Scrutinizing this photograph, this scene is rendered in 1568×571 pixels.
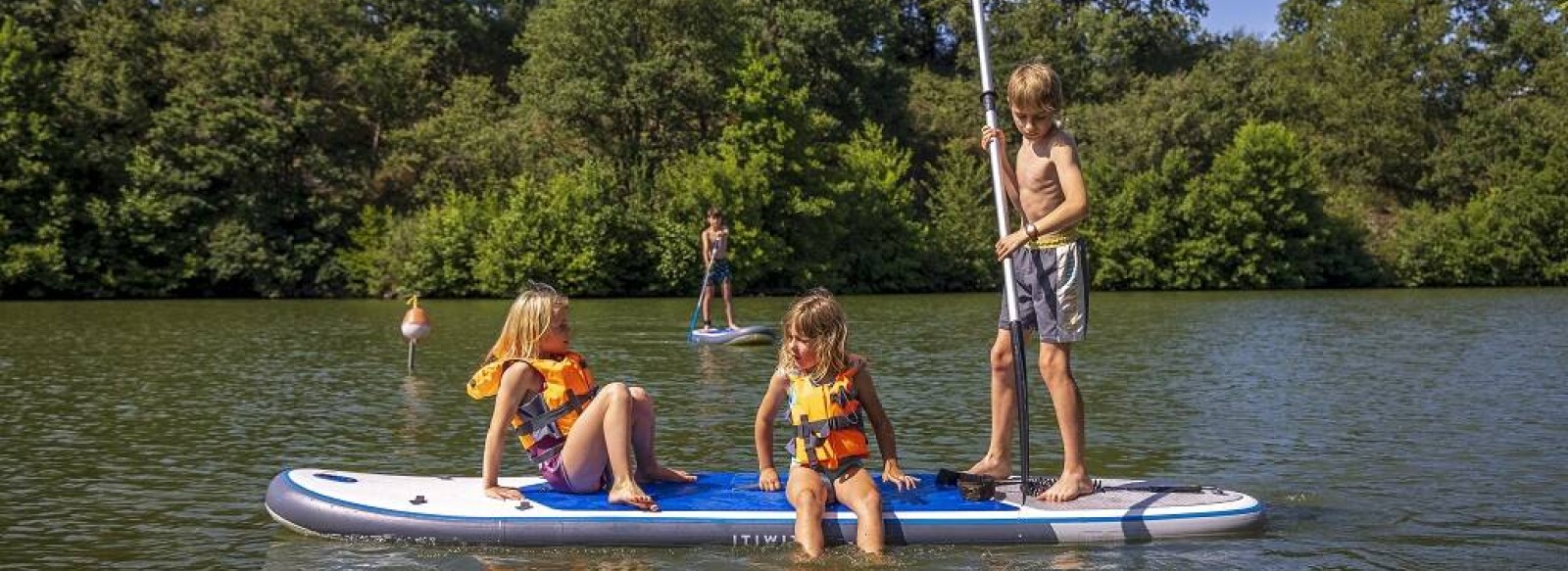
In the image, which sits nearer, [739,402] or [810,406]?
[810,406]

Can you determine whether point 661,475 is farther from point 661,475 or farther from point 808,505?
point 808,505

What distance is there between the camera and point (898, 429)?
1255 centimetres

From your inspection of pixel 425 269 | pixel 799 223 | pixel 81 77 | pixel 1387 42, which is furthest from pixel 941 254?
pixel 81 77

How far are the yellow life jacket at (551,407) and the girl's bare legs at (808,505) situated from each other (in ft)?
4.01

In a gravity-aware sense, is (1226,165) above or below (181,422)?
above

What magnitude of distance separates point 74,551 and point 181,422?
5306mm

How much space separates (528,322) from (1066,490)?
9.52 ft

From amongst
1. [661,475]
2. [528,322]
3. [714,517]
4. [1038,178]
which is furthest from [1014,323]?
[528,322]

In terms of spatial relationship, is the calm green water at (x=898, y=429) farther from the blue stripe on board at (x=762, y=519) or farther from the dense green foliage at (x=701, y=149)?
the dense green foliage at (x=701, y=149)

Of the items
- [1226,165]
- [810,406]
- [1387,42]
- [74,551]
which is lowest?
[74,551]

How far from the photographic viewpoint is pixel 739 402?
14469mm

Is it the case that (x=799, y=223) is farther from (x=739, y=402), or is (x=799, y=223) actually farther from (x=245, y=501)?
(x=245, y=501)

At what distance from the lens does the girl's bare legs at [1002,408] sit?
348 inches

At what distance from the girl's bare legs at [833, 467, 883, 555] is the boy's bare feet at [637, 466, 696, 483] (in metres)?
0.92
